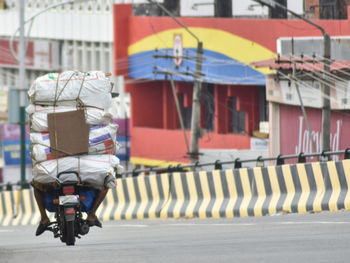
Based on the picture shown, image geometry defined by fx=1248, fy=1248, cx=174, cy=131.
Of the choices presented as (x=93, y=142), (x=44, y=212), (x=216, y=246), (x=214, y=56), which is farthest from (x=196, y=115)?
(x=216, y=246)

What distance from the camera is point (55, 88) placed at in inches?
501

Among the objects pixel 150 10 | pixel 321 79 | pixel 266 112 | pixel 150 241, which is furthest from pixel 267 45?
pixel 150 241

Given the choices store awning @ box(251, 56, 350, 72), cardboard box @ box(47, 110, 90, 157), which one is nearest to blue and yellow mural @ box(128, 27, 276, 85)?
store awning @ box(251, 56, 350, 72)

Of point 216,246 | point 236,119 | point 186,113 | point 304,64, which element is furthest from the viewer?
point 186,113

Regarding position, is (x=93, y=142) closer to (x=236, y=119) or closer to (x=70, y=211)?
(x=70, y=211)

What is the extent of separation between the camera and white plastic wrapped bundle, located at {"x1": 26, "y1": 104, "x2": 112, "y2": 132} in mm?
12711

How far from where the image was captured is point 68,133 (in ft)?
41.5

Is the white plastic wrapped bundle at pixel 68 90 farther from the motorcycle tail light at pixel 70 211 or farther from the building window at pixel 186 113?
the building window at pixel 186 113

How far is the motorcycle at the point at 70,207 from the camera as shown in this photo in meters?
12.3

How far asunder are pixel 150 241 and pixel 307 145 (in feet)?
78.0

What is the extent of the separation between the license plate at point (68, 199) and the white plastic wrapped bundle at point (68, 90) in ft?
3.22

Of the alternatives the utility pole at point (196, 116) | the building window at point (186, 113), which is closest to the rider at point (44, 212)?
the utility pole at point (196, 116)

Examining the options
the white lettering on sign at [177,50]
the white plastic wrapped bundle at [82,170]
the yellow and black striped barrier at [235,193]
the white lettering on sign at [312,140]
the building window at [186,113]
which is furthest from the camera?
the building window at [186,113]

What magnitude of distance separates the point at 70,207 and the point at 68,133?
80cm
